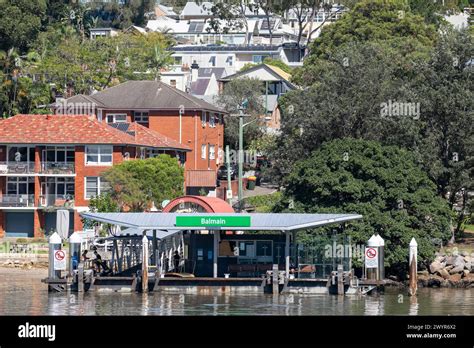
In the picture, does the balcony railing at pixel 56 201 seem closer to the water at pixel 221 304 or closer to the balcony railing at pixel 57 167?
the balcony railing at pixel 57 167

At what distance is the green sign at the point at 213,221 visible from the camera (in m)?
56.8

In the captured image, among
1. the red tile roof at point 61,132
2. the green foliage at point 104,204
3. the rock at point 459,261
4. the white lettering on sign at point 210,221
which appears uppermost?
the red tile roof at point 61,132

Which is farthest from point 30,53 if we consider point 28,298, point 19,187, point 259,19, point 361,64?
point 259,19

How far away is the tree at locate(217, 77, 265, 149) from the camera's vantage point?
10956cm

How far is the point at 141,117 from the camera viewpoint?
97.6 metres

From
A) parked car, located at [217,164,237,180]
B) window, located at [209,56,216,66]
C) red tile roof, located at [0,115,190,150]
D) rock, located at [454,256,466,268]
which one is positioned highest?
window, located at [209,56,216,66]

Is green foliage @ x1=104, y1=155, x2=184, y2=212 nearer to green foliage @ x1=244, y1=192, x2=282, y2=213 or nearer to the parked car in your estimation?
green foliage @ x1=244, y1=192, x2=282, y2=213

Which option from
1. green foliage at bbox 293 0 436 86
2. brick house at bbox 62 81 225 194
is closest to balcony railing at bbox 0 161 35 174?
brick house at bbox 62 81 225 194

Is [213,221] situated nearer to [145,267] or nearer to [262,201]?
[145,267]

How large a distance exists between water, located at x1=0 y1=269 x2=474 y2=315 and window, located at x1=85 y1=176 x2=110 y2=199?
864 inches

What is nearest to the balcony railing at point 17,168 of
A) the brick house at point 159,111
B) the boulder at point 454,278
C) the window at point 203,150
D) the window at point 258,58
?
the brick house at point 159,111

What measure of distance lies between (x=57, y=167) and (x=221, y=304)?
31.4 metres

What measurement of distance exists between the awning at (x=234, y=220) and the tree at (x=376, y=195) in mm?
5483

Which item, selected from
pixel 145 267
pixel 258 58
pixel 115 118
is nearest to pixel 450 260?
pixel 145 267
